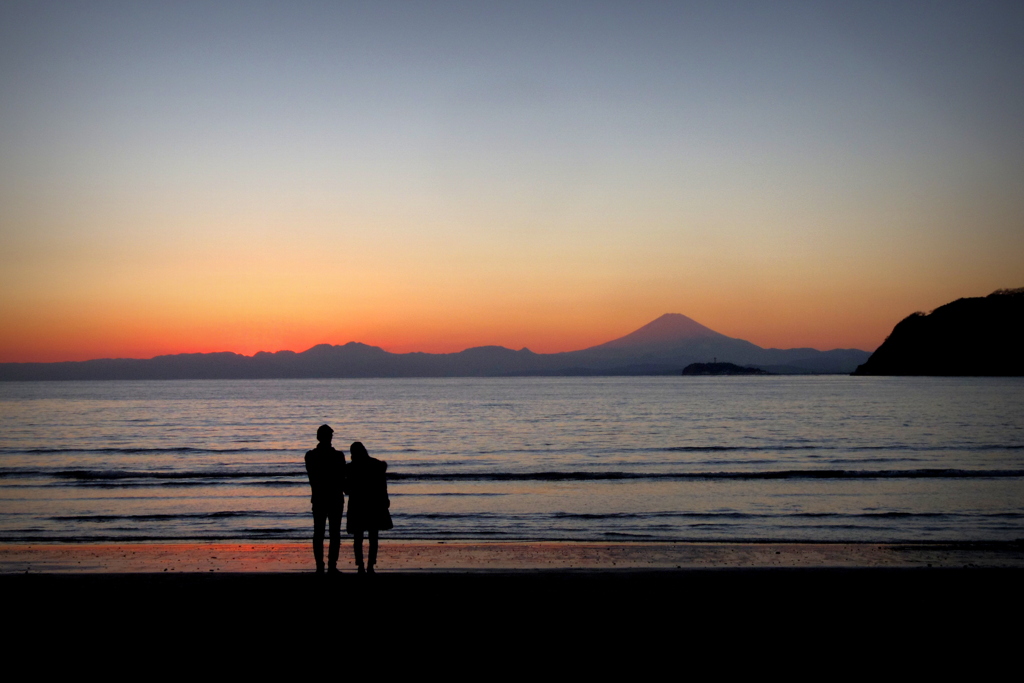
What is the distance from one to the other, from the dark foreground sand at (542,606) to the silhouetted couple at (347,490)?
2.51 ft

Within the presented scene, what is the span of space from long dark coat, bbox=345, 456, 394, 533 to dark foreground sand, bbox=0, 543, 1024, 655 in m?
0.84

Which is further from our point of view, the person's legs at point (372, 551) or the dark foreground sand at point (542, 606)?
the person's legs at point (372, 551)

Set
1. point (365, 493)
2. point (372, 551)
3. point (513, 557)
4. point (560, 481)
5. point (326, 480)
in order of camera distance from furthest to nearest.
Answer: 1. point (560, 481)
2. point (513, 557)
3. point (372, 551)
4. point (365, 493)
5. point (326, 480)

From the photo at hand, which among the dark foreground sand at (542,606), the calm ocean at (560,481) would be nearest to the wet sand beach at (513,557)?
the dark foreground sand at (542,606)

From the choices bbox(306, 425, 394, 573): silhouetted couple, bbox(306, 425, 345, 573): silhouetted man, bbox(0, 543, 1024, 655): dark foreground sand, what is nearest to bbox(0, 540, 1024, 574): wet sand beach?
bbox(0, 543, 1024, 655): dark foreground sand

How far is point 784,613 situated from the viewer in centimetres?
818

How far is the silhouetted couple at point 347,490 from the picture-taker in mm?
9391

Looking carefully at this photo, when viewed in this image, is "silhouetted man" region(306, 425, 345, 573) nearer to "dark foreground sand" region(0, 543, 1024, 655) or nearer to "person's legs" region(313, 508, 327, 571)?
"person's legs" region(313, 508, 327, 571)

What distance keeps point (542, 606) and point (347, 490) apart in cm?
313

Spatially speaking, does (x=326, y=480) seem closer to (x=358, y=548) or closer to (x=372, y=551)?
(x=358, y=548)

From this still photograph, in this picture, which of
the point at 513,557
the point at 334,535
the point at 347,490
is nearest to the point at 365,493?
the point at 347,490

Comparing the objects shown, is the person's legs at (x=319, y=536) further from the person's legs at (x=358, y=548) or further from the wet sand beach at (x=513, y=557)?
the wet sand beach at (x=513, y=557)

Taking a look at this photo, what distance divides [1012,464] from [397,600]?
2746 cm

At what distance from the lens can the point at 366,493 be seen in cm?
962
